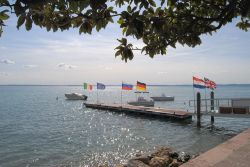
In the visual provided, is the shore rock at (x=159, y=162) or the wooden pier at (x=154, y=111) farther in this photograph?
the wooden pier at (x=154, y=111)

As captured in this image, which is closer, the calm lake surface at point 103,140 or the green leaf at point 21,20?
the green leaf at point 21,20

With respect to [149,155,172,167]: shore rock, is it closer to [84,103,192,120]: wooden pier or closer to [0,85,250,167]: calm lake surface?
[0,85,250,167]: calm lake surface

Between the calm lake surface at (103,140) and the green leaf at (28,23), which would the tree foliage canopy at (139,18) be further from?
the calm lake surface at (103,140)

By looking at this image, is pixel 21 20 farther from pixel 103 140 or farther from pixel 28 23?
pixel 103 140

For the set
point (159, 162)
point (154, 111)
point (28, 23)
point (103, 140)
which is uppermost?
point (28, 23)

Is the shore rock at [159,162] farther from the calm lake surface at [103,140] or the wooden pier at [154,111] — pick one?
the wooden pier at [154,111]

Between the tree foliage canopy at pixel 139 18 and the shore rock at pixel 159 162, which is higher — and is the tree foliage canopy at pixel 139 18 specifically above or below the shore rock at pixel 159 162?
above

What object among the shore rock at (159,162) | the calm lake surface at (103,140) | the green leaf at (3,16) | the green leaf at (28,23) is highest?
the green leaf at (3,16)

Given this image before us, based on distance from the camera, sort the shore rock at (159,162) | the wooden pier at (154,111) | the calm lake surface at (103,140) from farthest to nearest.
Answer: the wooden pier at (154,111)
the calm lake surface at (103,140)
the shore rock at (159,162)

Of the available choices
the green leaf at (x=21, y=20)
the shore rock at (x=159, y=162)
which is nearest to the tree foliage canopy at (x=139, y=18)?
the green leaf at (x=21, y=20)

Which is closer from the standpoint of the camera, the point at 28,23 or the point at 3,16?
the point at 28,23

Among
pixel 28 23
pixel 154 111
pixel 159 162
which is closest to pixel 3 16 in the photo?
pixel 28 23

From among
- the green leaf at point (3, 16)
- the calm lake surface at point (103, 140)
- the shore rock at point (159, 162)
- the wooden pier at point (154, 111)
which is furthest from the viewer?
the wooden pier at point (154, 111)

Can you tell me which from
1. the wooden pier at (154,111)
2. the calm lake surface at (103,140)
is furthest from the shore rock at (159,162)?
the wooden pier at (154,111)
